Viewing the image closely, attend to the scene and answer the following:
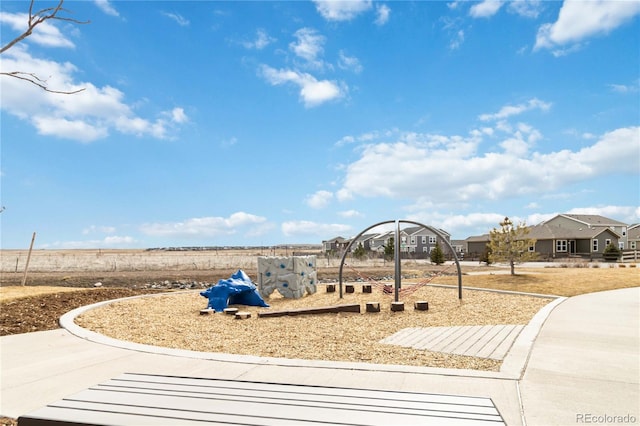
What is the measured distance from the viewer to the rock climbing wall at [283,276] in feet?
49.9

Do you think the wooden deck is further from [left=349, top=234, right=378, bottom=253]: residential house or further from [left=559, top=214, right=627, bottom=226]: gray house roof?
[left=559, top=214, right=627, bottom=226]: gray house roof

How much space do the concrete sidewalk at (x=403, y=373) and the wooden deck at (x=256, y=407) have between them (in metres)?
1.47

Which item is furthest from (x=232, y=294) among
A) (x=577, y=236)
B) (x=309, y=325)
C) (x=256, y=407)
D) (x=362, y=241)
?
(x=577, y=236)

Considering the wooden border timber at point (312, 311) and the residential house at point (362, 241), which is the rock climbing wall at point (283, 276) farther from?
the wooden border timber at point (312, 311)

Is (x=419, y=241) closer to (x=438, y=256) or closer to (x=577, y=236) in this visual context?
(x=577, y=236)

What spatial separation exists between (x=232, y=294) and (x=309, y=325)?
414 cm

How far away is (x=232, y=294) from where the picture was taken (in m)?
12.9

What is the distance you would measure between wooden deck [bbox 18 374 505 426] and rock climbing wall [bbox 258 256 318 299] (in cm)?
1162

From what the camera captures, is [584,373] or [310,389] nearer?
[310,389]

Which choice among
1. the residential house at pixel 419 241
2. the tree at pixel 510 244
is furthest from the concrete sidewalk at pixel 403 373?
the residential house at pixel 419 241

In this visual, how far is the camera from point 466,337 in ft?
25.9

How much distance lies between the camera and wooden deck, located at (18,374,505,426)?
2.88 metres

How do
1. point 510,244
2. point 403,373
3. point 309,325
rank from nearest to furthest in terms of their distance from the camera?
point 403,373 → point 309,325 → point 510,244

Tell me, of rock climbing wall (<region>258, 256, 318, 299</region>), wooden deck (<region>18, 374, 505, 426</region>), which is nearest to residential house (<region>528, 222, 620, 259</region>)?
rock climbing wall (<region>258, 256, 318, 299</region>)
